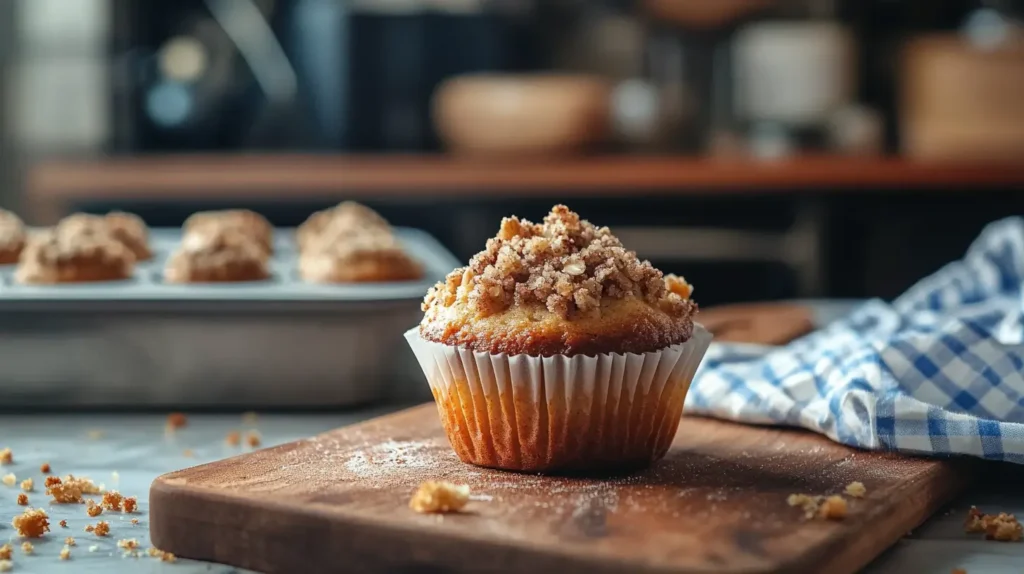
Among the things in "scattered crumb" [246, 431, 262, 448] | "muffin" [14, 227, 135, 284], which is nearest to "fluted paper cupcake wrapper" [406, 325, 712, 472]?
"scattered crumb" [246, 431, 262, 448]

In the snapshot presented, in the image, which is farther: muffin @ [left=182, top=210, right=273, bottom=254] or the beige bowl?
the beige bowl

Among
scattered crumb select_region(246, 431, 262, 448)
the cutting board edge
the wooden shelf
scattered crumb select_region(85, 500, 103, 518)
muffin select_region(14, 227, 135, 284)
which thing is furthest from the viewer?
the wooden shelf

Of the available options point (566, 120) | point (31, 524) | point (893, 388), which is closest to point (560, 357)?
point (893, 388)

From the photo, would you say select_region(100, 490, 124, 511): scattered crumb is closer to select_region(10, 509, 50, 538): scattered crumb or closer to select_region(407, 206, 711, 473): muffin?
select_region(10, 509, 50, 538): scattered crumb

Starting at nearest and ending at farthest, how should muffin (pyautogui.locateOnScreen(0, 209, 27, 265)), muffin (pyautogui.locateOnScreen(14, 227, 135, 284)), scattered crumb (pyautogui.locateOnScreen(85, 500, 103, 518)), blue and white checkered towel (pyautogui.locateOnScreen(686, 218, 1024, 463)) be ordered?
scattered crumb (pyautogui.locateOnScreen(85, 500, 103, 518)), blue and white checkered towel (pyautogui.locateOnScreen(686, 218, 1024, 463)), muffin (pyautogui.locateOnScreen(14, 227, 135, 284)), muffin (pyautogui.locateOnScreen(0, 209, 27, 265))

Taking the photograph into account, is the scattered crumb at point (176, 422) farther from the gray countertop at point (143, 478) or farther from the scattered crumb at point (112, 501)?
the scattered crumb at point (112, 501)

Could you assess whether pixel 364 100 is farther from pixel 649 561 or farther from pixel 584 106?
pixel 649 561

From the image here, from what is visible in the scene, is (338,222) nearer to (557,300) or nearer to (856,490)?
(557,300)
